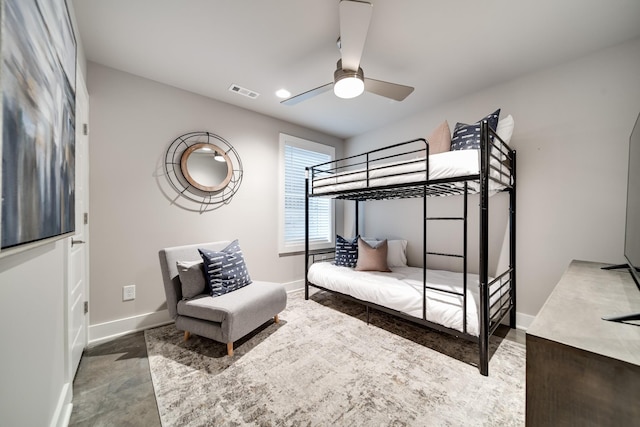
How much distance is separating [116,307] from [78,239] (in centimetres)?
80

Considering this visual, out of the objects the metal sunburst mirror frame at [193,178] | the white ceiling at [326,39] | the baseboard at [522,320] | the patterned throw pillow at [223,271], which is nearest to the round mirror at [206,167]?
the metal sunburst mirror frame at [193,178]

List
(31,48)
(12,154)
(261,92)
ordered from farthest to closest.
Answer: (261,92)
(31,48)
(12,154)

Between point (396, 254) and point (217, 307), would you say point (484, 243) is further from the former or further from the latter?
point (217, 307)

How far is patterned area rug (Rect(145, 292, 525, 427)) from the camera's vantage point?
4.58 ft

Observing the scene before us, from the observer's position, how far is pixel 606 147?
2.03 metres

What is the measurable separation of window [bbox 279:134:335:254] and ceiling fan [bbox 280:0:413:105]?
1.40 m

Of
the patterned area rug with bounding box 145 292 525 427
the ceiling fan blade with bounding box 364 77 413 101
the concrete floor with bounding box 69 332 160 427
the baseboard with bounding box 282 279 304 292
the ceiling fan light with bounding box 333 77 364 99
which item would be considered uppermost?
the ceiling fan blade with bounding box 364 77 413 101

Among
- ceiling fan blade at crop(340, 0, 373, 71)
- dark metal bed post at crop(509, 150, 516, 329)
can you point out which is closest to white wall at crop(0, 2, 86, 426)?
ceiling fan blade at crop(340, 0, 373, 71)

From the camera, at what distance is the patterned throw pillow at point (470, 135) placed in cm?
212

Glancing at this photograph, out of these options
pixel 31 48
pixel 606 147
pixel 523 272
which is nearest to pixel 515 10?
pixel 606 147

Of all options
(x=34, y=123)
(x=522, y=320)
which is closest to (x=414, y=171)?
(x=522, y=320)

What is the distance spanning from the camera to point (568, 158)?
221 centimetres

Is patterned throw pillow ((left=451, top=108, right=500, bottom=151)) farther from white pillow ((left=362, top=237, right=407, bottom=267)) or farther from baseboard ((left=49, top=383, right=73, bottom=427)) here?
baseboard ((left=49, top=383, right=73, bottom=427))

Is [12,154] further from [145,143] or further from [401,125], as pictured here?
[401,125]
